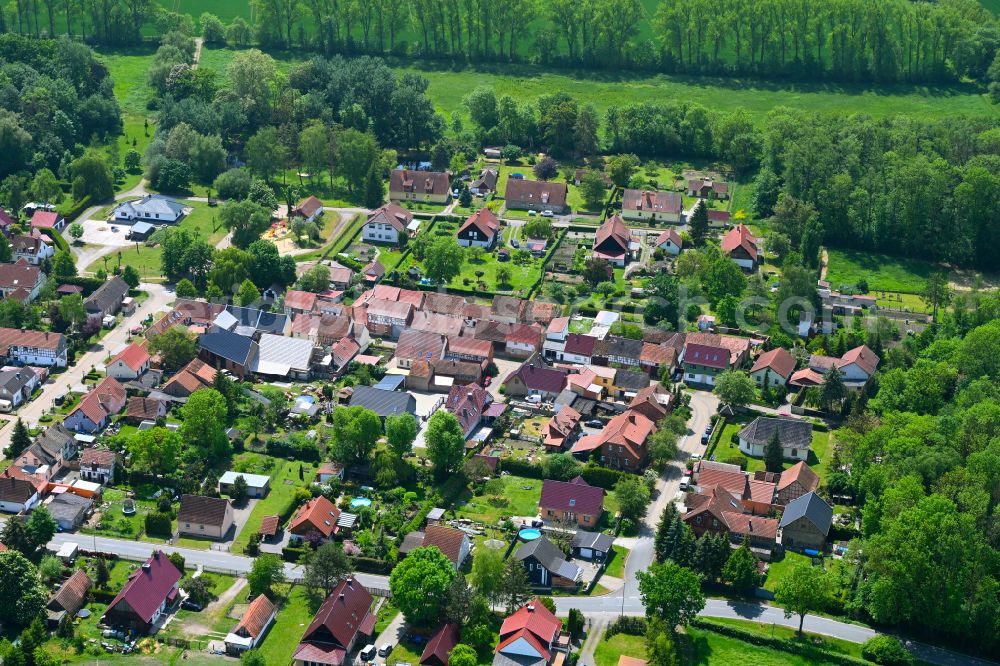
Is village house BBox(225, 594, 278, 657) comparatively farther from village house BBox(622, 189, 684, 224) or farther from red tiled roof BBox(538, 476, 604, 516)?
village house BBox(622, 189, 684, 224)

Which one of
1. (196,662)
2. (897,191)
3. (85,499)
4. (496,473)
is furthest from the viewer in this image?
(897,191)

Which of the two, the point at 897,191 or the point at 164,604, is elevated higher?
the point at 897,191

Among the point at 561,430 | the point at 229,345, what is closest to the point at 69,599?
the point at 229,345

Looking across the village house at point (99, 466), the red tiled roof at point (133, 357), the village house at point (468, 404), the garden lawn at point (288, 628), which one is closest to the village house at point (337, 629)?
the garden lawn at point (288, 628)

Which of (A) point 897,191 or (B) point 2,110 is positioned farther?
(B) point 2,110

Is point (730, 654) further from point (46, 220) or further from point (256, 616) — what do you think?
point (46, 220)

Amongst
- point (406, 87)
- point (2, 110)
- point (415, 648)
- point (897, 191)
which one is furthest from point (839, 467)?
point (2, 110)

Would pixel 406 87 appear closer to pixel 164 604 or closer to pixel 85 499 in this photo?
pixel 85 499

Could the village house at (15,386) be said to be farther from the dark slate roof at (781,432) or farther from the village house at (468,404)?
the dark slate roof at (781,432)
